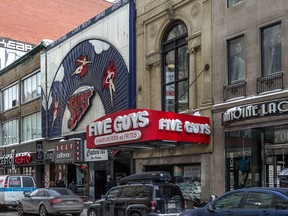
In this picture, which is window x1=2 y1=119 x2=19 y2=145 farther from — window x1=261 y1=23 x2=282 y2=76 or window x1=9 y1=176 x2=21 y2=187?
window x1=261 y1=23 x2=282 y2=76

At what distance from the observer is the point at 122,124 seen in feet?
67.3

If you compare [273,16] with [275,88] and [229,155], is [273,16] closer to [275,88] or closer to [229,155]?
[275,88]

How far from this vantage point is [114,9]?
90.0 ft

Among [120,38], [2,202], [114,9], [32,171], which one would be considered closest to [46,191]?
[2,202]

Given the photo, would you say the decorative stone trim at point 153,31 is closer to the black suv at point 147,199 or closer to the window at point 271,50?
the window at point 271,50

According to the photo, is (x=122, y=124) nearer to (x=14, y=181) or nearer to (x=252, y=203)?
(x=14, y=181)

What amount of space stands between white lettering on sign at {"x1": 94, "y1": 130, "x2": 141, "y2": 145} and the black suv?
370 cm

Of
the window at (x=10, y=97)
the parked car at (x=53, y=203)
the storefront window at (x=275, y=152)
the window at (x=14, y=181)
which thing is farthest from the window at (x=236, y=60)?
the window at (x=10, y=97)

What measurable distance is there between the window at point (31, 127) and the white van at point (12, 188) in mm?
11538

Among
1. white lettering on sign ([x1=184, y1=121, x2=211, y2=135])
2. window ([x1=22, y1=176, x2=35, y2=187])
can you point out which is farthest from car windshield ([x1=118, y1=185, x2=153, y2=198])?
window ([x1=22, y1=176, x2=35, y2=187])

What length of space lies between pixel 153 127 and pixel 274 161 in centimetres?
473

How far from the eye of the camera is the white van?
2348cm

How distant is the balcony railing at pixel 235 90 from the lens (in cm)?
1884

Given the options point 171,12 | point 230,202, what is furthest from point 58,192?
point 230,202
